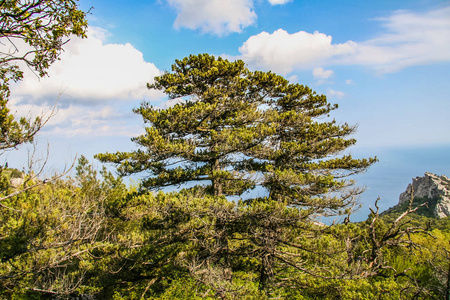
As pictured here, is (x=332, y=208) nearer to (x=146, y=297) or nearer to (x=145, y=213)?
(x=145, y=213)

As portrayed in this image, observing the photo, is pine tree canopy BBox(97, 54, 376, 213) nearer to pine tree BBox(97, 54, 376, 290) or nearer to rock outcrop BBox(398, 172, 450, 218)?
pine tree BBox(97, 54, 376, 290)

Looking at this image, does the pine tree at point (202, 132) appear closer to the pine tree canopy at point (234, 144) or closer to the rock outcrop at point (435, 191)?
the pine tree canopy at point (234, 144)

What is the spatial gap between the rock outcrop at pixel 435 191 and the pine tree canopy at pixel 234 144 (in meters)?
68.9

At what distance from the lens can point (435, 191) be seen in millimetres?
74688

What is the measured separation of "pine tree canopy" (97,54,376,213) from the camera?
870cm

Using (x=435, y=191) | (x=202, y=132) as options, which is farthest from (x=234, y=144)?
(x=435, y=191)

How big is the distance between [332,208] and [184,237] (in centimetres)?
560

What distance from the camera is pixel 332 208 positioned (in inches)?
372

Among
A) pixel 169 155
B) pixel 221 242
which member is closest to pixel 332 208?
pixel 221 242

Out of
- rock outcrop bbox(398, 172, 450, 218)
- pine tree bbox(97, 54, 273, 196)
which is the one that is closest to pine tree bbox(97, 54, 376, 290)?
pine tree bbox(97, 54, 273, 196)

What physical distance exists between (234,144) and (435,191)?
90.9 metres

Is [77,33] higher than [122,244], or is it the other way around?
[77,33]

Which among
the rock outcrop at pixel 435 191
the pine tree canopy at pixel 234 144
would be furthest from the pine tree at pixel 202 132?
the rock outcrop at pixel 435 191

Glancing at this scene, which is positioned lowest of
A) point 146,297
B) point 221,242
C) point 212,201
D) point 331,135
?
point 146,297
